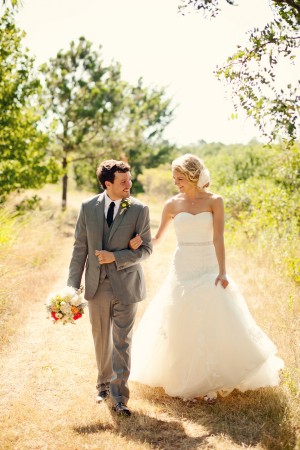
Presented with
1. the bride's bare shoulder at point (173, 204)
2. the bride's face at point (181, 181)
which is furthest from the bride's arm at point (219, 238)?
Result: the bride's bare shoulder at point (173, 204)

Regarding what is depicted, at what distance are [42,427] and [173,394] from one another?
1.25 m

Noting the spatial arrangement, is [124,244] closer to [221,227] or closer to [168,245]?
[221,227]

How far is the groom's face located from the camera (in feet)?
14.2

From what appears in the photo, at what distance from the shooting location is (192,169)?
4.70 meters

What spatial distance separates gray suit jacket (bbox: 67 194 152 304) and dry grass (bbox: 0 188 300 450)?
43.2 inches

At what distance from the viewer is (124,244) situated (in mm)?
4395

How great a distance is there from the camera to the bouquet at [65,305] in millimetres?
4258

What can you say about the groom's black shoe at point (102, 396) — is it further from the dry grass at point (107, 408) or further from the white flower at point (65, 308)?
the white flower at point (65, 308)

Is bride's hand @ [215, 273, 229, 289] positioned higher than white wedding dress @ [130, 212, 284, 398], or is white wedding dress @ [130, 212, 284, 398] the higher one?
bride's hand @ [215, 273, 229, 289]

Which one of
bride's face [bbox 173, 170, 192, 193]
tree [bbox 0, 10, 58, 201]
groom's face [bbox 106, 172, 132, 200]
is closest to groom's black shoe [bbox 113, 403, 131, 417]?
groom's face [bbox 106, 172, 132, 200]

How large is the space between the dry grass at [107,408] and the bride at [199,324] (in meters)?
0.20

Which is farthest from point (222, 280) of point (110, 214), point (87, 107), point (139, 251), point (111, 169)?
point (87, 107)

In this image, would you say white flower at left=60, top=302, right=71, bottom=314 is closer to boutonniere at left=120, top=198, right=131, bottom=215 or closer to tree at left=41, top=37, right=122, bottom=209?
boutonniere at left=120, top=198, right=131, bottom=215

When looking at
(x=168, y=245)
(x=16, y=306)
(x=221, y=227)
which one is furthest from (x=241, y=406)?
(x=168, y=245)
